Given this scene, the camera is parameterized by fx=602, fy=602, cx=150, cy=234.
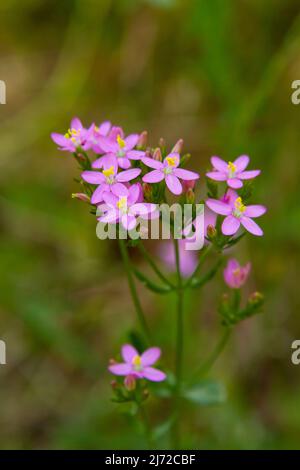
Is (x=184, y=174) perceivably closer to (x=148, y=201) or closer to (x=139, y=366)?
(x=148, y=201)

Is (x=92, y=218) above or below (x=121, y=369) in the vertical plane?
above

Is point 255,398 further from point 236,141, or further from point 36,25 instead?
point 36,25

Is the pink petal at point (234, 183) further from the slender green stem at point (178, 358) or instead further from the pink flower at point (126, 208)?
the slender green stem at point (178, 358)

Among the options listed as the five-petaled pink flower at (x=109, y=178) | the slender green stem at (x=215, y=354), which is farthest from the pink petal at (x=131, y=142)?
the slender green stem at (x=215, y=354)


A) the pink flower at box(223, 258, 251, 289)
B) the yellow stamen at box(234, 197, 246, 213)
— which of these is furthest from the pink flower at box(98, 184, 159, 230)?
the pink flower at box(223, 258, 251, 289)

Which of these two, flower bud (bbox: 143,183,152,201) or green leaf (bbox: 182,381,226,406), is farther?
green leaf (bbox: 182,381,226,406)

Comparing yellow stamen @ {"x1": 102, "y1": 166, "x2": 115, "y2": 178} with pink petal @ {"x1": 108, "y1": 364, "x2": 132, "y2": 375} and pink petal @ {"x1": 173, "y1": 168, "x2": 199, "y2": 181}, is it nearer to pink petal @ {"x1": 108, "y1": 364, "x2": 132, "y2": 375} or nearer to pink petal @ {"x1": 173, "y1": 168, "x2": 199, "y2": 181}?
pink petal @ {"x1": 173, "y1": 168, "x2": 199, "y2": 181}

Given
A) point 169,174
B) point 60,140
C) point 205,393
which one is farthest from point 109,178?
point 205,393
